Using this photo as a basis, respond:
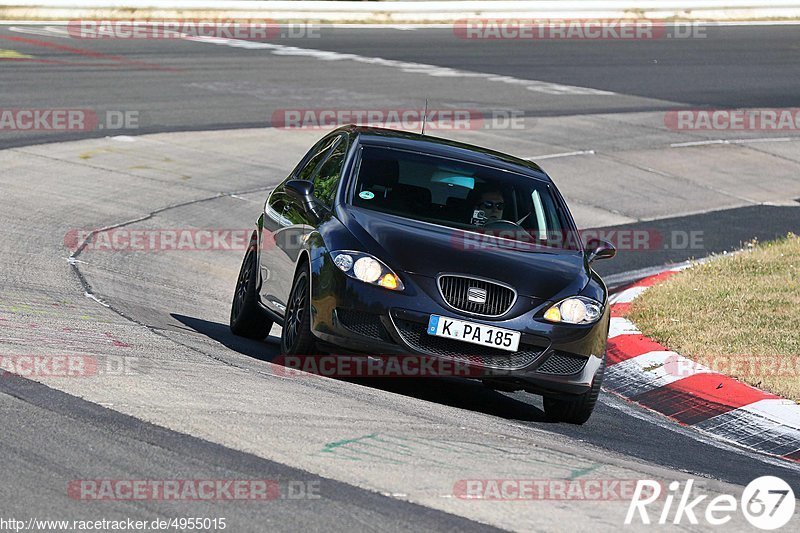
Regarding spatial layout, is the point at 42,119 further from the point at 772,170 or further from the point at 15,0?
the point at 15,0

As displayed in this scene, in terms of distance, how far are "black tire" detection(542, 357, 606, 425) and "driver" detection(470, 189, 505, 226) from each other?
47.9 inches

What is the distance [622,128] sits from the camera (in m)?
21.8

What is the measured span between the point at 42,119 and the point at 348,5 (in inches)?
633

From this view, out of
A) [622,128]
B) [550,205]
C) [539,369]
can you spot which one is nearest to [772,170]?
[622,128]

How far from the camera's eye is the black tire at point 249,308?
31.8 ft

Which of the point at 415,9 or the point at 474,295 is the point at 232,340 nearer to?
the point at 474,295

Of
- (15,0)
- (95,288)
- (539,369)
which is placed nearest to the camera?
(539,369)

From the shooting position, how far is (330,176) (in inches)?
362

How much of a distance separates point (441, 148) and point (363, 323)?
6.84ft
